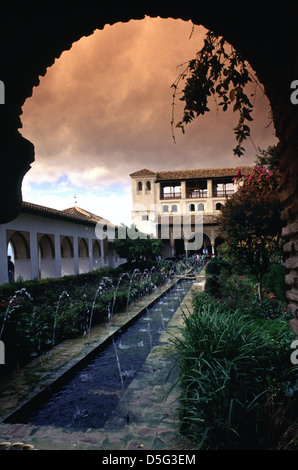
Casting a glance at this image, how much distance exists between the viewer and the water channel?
10.6 ft

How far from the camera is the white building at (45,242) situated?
1294 centimetres

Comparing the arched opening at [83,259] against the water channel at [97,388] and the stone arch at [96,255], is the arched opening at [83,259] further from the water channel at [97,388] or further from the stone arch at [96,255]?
the water channel at [97,388]

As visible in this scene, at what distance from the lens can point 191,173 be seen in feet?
132

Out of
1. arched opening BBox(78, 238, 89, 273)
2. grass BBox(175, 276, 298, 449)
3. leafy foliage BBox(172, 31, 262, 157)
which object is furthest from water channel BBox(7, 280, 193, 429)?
arched opening BBox(78, 238, 89, 273)

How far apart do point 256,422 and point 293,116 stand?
2.23m

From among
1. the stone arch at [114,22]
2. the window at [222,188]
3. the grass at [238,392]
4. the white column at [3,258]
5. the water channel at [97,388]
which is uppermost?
the window at [222,188]

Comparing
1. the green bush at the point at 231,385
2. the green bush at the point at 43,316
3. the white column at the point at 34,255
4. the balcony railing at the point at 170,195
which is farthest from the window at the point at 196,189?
the green bush at the point at 231,385

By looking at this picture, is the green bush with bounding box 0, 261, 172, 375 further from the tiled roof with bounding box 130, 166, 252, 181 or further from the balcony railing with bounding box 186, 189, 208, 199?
the balcony railing with bounding box 186, 189, 208, 199

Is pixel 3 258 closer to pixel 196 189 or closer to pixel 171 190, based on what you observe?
pixel 171 190

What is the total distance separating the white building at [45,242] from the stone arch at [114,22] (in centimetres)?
1006

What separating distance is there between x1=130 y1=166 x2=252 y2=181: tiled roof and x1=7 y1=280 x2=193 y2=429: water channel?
34678 millimetres

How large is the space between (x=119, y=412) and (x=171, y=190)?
132 feet
